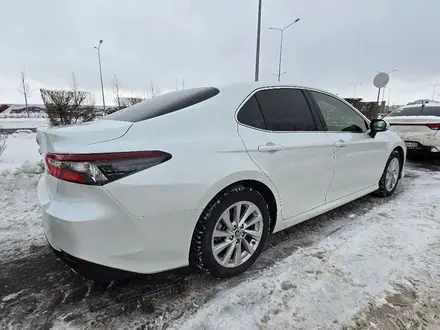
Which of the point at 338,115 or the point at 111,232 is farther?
the point at 338,115

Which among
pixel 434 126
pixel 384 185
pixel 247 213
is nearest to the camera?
pixel 247 213

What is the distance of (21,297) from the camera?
2.06 m

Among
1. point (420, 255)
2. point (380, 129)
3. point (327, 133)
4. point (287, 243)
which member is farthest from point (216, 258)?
point (380, 129)

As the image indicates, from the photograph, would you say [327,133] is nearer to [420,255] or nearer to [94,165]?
[420,255]

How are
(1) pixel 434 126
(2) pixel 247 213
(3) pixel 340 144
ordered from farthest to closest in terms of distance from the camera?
1. (1) pixel 434 126
2. (3) pixel 340 144
3. (2) pixel 247 213

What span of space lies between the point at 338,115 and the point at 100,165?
273 centimetres

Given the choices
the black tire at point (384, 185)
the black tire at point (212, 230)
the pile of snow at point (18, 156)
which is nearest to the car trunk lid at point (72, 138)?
the black tire at point (212, 230)

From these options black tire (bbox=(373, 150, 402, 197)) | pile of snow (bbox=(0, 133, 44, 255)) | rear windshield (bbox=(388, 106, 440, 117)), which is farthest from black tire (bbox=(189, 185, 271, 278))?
rear windshield (bbox=(388, 106, 440, 117))

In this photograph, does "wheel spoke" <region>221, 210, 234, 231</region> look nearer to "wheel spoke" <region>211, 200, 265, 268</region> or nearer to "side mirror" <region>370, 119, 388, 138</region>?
"wheel spoke" <region>211, 200, 265, 268</region>

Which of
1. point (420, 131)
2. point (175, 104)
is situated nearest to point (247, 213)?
point (175, 104)

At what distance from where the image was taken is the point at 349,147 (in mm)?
3166

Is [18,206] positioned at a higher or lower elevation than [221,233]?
lower

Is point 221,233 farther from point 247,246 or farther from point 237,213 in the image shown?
point 247,246

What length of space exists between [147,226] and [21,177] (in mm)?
3597
